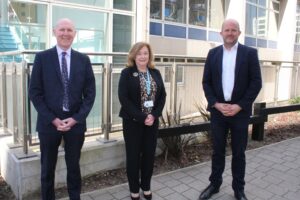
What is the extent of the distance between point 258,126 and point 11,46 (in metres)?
5.25

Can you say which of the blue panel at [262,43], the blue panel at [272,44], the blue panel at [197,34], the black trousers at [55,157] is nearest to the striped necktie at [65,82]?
the black trousers at [55,157]

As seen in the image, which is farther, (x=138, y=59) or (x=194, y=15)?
(x=194, y=15)

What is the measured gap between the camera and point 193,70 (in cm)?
629

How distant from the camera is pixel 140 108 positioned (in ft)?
12.0

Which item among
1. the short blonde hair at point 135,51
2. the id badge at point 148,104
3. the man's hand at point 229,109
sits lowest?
the man's hand at point 229,109

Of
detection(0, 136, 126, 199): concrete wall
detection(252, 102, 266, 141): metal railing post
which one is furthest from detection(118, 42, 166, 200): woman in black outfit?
detection(252, 102, 266, 141): metal railing post

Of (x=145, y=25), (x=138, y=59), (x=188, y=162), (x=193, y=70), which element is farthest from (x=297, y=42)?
(x=138, y=59)

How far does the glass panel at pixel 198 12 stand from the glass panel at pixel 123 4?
3524mm

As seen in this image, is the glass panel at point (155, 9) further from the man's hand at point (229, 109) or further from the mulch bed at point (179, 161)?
the man's hand at point (229, 109)

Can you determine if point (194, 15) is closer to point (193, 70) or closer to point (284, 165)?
point (193, 70)

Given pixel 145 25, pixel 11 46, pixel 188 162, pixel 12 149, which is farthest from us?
pixel 145 25

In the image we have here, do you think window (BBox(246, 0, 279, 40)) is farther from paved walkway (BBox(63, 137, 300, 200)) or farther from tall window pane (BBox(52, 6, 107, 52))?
paved walkway (BBox(63, 137, 300, 200))

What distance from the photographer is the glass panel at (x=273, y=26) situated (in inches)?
649

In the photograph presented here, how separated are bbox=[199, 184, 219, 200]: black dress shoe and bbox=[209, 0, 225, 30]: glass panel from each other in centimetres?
945
